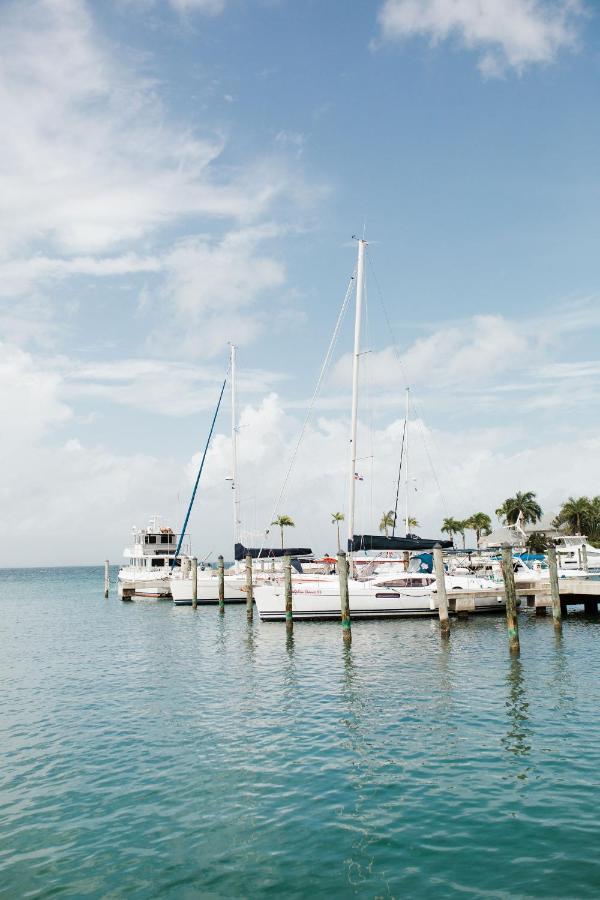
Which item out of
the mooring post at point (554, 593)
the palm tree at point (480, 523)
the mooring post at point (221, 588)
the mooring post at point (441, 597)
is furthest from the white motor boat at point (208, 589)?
the palm tree at point (480, 523)

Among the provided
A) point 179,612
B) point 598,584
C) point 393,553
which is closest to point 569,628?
point 598,584

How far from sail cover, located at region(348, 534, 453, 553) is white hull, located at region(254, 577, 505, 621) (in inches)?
78.5

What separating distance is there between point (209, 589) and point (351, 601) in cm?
1780

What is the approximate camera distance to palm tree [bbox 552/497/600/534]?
106 metres

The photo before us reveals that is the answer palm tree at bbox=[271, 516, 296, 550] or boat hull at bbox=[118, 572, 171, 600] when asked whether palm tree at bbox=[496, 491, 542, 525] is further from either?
boat hull at bbox=[118, 572, 171, 600]

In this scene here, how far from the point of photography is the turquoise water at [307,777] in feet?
31.3

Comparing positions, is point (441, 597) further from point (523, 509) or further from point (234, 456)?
point (523, 509)

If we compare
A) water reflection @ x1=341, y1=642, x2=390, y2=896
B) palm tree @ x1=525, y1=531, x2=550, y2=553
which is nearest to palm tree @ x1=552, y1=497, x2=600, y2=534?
palm tree @ x1=525, y1=531, x2=550, y2=553

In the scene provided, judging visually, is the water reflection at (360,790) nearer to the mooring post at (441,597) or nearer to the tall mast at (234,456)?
the mooring post at (441,597)

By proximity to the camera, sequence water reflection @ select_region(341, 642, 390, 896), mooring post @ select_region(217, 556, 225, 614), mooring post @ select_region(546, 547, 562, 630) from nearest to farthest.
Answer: water reflection @ select_region(341, 642, 390, 896)
mooring post @ select_region(546, 547, 562, 630)
mooring post @ select_region(217, 556, 225, 614)

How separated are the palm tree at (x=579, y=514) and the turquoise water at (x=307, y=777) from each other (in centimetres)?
8677

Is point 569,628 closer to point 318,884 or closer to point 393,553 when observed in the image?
point 393,553

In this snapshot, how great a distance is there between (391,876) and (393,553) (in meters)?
37.9

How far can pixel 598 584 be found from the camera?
3388 cm
